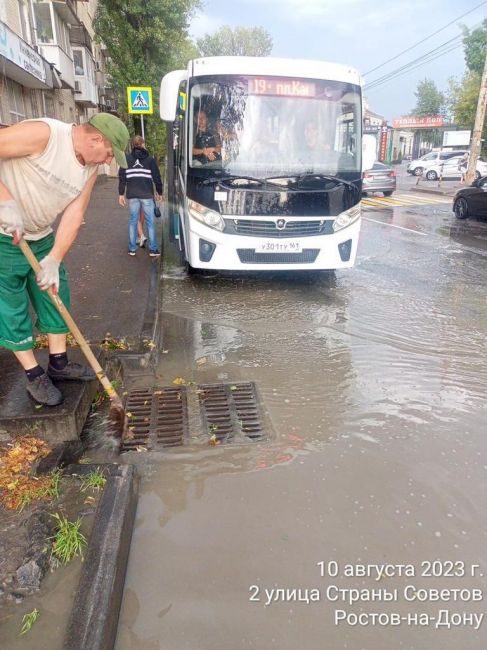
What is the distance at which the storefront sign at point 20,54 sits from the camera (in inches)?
468

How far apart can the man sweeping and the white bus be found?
3.16 meters

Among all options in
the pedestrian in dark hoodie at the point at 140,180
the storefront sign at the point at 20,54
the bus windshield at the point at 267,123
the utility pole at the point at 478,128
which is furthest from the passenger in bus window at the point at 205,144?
the utility pole at the point at 478,128

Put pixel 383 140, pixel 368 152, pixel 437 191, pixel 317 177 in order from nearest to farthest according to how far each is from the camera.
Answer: pixel 317 177 < pixel 368 152 < pixel 437 191 < pixel 383 140

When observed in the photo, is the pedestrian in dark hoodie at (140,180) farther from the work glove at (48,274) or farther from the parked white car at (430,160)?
the parked white car at (430,160)

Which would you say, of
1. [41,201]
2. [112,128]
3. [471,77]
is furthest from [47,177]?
[471,77]

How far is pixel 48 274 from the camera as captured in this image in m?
2.96

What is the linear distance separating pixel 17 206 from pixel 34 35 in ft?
61.7

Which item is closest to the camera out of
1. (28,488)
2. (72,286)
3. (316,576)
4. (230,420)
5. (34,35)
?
(316,576)

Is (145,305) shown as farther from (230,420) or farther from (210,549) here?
Result: (210,549)

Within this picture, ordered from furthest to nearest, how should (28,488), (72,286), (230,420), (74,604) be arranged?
(72,286) → (230,420) → (28,488) → (74,604)

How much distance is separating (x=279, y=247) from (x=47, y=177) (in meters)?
3.99

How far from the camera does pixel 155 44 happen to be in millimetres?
21516

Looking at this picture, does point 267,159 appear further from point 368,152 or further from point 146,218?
point 146,218

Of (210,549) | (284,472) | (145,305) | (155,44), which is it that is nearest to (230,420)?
(284,472)
